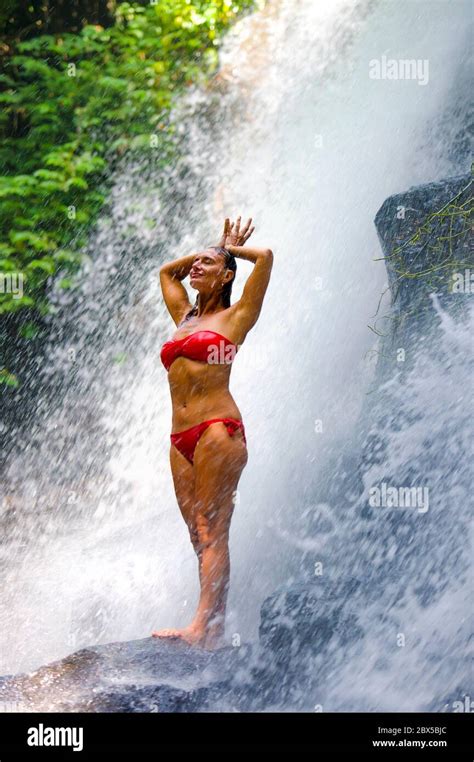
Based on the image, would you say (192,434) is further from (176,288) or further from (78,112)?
(78,112)

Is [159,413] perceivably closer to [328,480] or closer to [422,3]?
[328,480]

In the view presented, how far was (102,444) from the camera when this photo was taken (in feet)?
21.3

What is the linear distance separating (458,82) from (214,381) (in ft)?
9.63

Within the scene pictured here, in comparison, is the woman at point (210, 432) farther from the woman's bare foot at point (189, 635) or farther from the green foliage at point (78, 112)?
the green foliage at point (78, 112)

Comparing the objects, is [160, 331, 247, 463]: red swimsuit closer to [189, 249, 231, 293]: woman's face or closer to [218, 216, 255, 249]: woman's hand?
[189, 249, 231, 293]: woman's face

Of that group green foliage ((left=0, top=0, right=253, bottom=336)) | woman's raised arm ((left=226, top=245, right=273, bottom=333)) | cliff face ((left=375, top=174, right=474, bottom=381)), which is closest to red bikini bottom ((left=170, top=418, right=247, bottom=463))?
woman's raised arm ((left=226, top=245, right=273, bottom=333))

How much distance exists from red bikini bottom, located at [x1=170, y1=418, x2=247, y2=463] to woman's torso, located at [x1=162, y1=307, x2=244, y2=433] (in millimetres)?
18

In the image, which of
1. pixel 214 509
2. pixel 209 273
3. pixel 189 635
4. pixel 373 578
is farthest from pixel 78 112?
pixel 189 635

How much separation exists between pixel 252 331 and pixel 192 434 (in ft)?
6.04

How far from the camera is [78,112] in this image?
715 centimetres

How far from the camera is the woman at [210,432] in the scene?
4602mm

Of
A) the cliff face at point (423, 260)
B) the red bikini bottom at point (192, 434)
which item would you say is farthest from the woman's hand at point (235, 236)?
the cliff face at point (423, 260)
